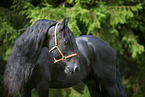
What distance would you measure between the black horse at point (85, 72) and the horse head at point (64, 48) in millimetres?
116

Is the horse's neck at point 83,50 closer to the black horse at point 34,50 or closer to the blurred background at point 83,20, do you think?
the black horse at point 34,50

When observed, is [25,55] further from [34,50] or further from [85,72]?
[85,72]

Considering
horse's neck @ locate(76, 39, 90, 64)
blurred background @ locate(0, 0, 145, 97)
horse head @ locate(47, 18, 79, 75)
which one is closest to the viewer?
horse head @ locate(47, 18, 79, 75)

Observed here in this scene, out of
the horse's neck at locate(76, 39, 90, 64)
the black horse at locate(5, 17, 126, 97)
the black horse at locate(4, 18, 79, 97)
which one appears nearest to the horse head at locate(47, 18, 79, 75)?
the black horse at locate(4, 18, 79, 97)

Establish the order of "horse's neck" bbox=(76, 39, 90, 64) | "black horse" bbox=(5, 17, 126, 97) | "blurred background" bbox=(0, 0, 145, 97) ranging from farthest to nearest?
"blurred background" bbox=(0, 0, 145, 97) → "horse's neck" bbox=(76, 39, 90, 64) → "black horse" bbox=(5, 17, 126, 97)

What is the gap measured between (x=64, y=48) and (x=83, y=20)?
300cm

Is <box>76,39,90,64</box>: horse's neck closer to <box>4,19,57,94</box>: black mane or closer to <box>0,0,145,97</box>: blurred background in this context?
<box>4,19,57,94</box>: black mane

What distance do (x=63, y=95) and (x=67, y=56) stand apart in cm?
316

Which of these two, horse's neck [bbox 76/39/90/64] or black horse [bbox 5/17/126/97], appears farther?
horse's neck [bbox 76/39/90/64]

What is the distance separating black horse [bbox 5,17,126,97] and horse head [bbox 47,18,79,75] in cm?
12

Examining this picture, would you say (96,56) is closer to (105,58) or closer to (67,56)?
(105,58)

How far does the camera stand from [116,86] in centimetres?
302

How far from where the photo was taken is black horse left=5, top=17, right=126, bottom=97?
7.91 ft

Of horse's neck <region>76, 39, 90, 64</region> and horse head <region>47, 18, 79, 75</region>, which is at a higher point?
horse head <region>47, 18, 79, 75</region>
